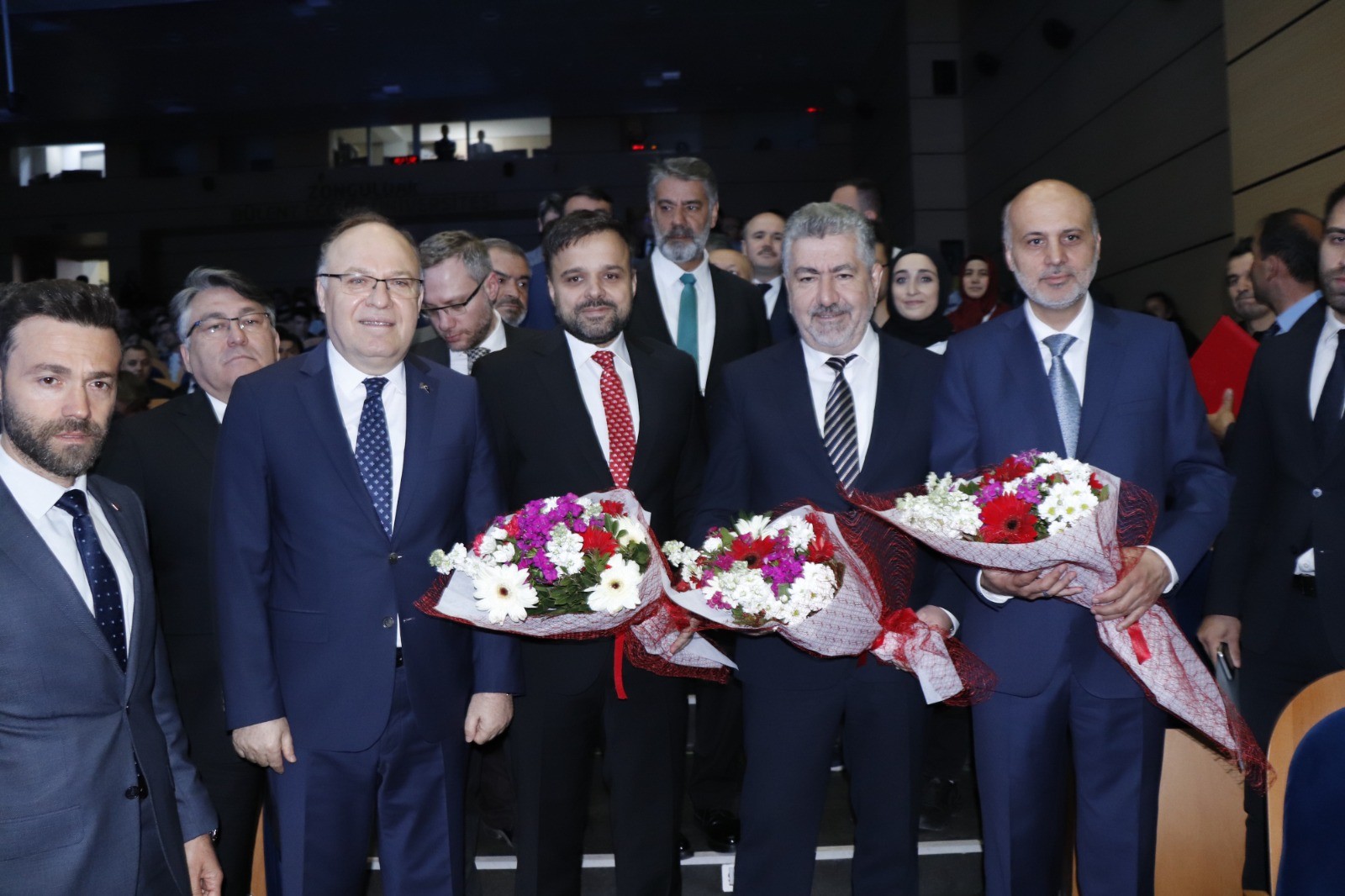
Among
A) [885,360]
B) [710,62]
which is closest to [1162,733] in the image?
[885,360]

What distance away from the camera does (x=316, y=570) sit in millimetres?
2295

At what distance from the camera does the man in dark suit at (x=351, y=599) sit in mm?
2271

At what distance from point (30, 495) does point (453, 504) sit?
2.69 feet

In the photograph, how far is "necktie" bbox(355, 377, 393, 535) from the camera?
235 centimetres

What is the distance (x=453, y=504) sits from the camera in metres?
2.44

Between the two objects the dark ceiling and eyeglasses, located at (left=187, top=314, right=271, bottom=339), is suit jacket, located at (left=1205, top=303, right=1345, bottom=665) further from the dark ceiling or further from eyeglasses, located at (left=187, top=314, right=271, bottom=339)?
the dark ceiling

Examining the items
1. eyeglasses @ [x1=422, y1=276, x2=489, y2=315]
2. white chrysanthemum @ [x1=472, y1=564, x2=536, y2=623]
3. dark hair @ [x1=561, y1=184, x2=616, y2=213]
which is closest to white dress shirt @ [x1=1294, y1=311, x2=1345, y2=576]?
white chrysanthemum @ [x1=472, y1=564, x2=536, y2=623]

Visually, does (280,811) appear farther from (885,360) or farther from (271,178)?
(271,178)

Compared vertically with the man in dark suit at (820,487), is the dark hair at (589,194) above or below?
above

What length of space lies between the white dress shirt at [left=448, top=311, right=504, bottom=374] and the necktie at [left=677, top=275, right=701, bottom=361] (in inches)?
24.6

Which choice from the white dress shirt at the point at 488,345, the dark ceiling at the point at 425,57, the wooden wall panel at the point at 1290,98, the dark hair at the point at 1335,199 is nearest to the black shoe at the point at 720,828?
the white dress shirt at the point at 488,345

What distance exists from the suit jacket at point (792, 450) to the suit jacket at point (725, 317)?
3.17 feet

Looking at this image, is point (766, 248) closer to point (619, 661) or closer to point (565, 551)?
point (619, 661)

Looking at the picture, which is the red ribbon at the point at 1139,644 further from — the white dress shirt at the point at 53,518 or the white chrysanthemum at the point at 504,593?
Answer: the white dress shirt at the point at 53,518
